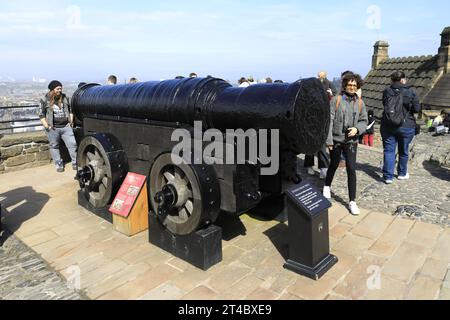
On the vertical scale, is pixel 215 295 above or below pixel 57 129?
below

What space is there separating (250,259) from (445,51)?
11.2m

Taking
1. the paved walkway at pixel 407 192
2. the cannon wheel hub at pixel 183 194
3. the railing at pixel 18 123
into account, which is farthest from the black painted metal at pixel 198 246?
the railing at pixel 18 123

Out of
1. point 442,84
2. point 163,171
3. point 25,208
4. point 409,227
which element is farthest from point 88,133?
point 442,84

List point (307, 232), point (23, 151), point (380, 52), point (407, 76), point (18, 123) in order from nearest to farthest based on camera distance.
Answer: point (307, 232), point (23, 151), point (18, 123), point (407, 76), point (380, 52)

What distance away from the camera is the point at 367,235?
150 inches

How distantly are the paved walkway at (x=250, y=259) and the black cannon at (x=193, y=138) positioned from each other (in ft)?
1.39

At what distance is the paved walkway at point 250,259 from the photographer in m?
2.83

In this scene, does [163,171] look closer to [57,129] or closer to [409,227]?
[409,227]

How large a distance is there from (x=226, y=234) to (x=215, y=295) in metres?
1.16

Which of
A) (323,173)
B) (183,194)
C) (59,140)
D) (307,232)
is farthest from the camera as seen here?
(59,140)

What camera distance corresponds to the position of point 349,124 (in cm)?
446

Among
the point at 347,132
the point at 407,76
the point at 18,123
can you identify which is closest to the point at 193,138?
the point at 347,132

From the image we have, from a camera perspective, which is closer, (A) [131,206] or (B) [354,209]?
(A) [131,206]

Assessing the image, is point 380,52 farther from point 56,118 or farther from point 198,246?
point 198,246
